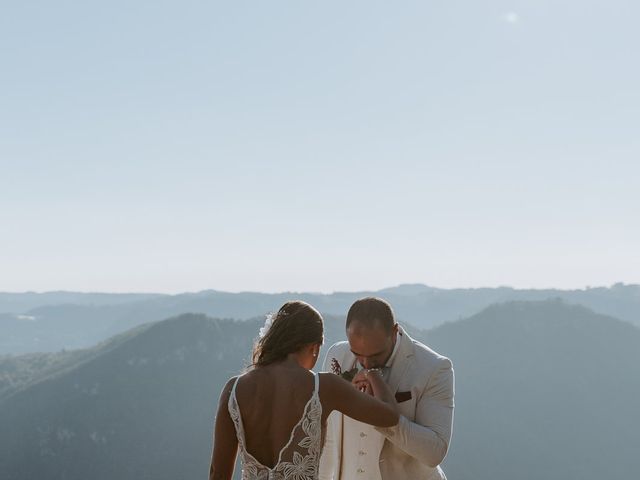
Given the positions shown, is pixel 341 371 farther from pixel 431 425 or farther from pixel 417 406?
pixel 431 425

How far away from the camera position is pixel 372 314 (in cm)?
533

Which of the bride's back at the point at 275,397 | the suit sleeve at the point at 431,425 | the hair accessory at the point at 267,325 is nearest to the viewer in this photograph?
the bride's back at the point at 275,397

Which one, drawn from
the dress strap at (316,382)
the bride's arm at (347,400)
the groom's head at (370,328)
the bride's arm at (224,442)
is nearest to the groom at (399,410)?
the groom's head at (370,328)

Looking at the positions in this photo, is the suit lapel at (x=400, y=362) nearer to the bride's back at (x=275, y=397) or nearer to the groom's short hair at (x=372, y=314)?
the groom's short hair at (x=372, y=314)

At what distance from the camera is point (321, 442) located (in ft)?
17.0

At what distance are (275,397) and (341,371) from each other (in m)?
1.17

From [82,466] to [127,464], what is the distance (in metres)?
12.8

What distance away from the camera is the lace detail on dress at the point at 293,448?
4910mm

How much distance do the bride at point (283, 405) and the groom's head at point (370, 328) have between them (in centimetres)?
40

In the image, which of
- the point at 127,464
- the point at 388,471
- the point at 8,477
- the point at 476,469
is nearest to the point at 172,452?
the point at 127,464

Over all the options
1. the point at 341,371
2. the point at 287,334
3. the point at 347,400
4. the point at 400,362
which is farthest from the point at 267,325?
the point at 400,362

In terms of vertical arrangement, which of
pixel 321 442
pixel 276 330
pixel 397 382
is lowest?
pixel 321 442

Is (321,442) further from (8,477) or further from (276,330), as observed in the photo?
(8,477)

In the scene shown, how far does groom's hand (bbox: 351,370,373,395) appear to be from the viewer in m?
5.33
